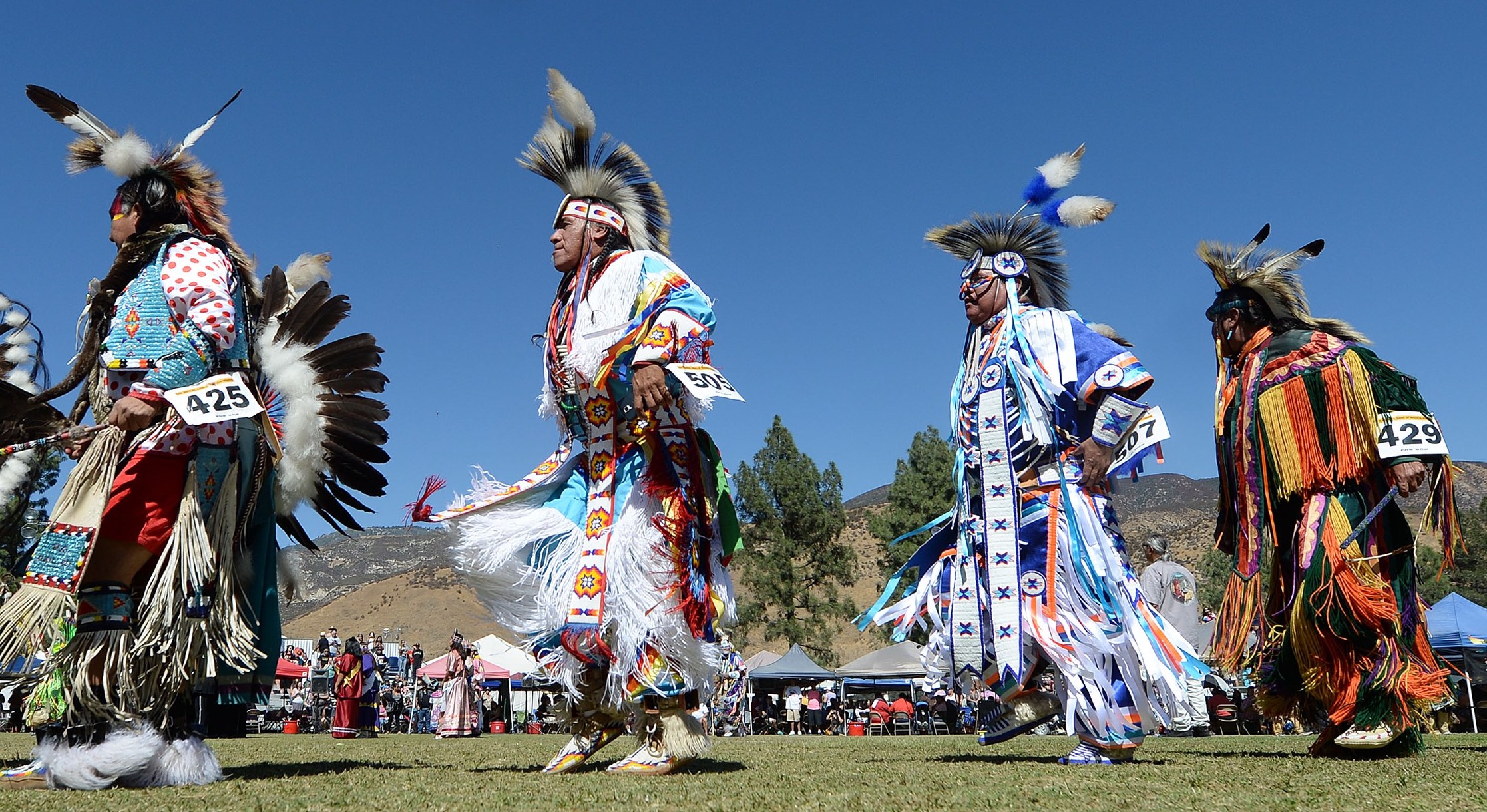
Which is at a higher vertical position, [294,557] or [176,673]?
[294,557]

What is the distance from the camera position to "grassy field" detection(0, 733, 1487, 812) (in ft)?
9.95

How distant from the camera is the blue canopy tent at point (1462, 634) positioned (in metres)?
12.2

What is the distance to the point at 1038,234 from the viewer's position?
5629 millimetres

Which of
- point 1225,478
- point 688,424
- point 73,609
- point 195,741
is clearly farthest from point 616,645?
point 1225,478

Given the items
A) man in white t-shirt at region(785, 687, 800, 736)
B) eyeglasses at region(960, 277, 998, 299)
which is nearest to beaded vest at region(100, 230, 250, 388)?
eyeglasses at region(960, 277, 998, 299)

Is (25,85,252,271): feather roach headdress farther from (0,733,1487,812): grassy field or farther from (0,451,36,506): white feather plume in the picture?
(0,733,1487,812): grassy field

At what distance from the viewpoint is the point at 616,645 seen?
4.35 m

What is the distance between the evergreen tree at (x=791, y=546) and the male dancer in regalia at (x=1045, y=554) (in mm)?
31000

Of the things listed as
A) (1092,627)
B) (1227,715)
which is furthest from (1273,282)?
(1227,715)

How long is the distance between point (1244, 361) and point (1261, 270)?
0.43 m

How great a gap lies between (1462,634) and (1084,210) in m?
9.46

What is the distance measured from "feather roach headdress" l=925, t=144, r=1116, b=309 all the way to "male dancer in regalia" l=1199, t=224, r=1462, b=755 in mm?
758

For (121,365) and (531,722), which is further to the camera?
(531,722)

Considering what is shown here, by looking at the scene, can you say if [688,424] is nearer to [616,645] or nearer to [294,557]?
[616,645]
